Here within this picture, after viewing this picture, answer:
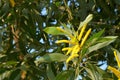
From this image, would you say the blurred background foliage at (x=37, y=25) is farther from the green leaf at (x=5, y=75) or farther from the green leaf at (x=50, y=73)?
the green leaf at (x=50, y=73)

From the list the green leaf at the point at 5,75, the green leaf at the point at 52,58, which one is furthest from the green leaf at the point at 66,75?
the green leaf at the point at 5,75

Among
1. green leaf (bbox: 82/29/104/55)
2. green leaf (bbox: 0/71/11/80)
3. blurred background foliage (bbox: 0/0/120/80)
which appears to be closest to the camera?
green leaf (bbox: 82/29/104/55)

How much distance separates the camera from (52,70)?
1.36 meters

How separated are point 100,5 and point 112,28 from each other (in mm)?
123

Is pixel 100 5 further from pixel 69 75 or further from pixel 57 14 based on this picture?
pixel 69 75

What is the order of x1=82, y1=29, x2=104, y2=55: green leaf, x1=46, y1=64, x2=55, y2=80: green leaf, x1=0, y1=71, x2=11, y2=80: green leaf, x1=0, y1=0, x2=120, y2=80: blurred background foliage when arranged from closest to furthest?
1. x1=82, y1=29, x2=104, y2=55: green leaf
2. x1=46, y1=64, x2=55, y2=80: green leaf
3. x1=0, y1=71, x2=11, y2=80: green leaf
4. x1=0, y1=0, x2=120, y2=80: blurred background foliage

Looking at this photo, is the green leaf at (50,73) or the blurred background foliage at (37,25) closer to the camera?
the green leaf at (50,73)

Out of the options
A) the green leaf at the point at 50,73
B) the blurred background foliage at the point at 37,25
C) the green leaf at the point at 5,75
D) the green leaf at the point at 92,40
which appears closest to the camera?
the green leaf at the point at 92,40

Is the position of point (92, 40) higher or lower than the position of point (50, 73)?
higher

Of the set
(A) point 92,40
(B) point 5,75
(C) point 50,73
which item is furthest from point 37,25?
(A) point 92,40

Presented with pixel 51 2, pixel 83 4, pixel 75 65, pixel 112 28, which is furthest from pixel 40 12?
pixel 75 65

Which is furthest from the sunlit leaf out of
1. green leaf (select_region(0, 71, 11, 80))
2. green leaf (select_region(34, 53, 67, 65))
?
green leaf (select_region(0, 71, 11, 80))

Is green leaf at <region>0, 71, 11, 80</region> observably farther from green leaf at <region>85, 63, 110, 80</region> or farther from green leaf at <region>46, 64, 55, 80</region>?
green leaf at <region>85, 63, 110, 80</region>

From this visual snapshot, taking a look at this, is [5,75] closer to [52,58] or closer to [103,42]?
[52,58]
